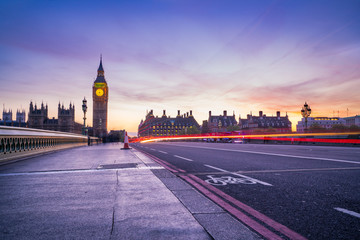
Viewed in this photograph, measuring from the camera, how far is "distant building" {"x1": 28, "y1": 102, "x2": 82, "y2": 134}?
15100 centimetres

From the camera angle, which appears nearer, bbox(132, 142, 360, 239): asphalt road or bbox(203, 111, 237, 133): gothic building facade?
bbox(132, 142, 360, 239): asphalt road

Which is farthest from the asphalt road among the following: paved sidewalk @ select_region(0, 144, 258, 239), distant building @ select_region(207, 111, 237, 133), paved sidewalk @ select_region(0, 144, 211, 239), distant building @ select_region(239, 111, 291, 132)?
distant building @ select_region(207, 111, 237, 133)

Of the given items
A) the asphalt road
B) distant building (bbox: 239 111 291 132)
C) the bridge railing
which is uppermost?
distant building (bbox: 239 111 291 132)

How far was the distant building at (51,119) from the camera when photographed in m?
151

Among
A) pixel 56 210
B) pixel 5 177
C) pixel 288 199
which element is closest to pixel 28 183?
pixel 5 177

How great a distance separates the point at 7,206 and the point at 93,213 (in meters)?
1.44

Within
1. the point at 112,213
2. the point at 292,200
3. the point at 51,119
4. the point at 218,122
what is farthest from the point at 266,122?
the point at 112,213

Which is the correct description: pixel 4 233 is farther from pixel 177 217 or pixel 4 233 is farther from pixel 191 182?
pixel 191 182

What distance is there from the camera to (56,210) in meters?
3.40

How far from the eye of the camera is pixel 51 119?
157750 millimetres

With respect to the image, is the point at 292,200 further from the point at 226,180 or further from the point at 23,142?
the point at 23,142

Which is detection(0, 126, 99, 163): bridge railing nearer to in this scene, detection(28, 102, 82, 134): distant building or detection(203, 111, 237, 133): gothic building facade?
detection(28, 102, 82, 134): distant building

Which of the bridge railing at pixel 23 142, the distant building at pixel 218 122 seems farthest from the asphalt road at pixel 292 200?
the distant building at pixel 218 122

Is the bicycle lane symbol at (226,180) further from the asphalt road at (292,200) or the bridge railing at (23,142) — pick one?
the bridge railing at (23,142)
